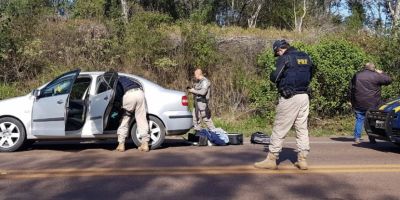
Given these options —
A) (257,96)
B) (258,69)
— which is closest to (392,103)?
(257,96)

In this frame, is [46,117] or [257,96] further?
[257,96]

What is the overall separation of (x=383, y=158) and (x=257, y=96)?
7926 millimetres

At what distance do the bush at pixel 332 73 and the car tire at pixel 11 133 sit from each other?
8.46 m

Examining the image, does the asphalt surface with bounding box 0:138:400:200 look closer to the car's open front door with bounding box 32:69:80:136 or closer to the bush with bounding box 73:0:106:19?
the car's open front door with bounding box 32:69:80:136

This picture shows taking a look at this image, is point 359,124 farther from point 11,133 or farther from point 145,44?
point 145,44

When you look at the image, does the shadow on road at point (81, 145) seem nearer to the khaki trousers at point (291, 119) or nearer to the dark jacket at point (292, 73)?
the khaki trousers at point (291, 119)

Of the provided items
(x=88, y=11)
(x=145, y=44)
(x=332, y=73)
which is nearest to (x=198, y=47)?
(x=145, y=44)

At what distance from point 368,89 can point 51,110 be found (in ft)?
21.2

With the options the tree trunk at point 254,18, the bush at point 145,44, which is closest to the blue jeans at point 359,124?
the bush at point 145,44

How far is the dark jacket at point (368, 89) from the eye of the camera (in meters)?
11.9

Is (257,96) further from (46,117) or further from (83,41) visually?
(46,117)

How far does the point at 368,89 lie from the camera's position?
1188 centimetres

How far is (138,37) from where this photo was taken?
63.8ft

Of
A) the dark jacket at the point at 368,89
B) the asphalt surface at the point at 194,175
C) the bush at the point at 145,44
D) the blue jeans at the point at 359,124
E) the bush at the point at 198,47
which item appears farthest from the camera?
the bush at the point at 198,47
